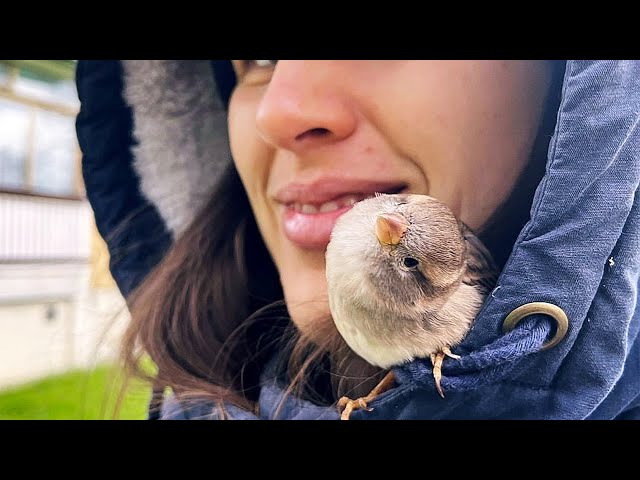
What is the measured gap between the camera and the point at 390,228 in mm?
395

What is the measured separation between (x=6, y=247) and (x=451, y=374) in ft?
1.91

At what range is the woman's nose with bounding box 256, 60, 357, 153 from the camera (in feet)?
1.62

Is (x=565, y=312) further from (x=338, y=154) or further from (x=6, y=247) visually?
(x=6, y=247)

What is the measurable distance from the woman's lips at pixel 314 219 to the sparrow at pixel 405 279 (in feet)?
0.17

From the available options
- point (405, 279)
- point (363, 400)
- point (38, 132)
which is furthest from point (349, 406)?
point (38, 132)

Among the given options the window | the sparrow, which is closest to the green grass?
the window

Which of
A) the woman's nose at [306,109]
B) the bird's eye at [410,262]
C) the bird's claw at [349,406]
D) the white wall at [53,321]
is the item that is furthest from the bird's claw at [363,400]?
the white wall at [53,321]

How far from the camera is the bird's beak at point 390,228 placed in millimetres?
395

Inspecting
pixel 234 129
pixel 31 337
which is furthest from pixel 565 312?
pixel 31 337

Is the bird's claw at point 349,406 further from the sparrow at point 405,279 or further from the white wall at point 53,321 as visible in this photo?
the white wall at point 53,321

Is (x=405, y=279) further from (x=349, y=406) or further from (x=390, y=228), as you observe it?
(x=349, y=406)

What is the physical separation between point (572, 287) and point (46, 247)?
2.07 feet
